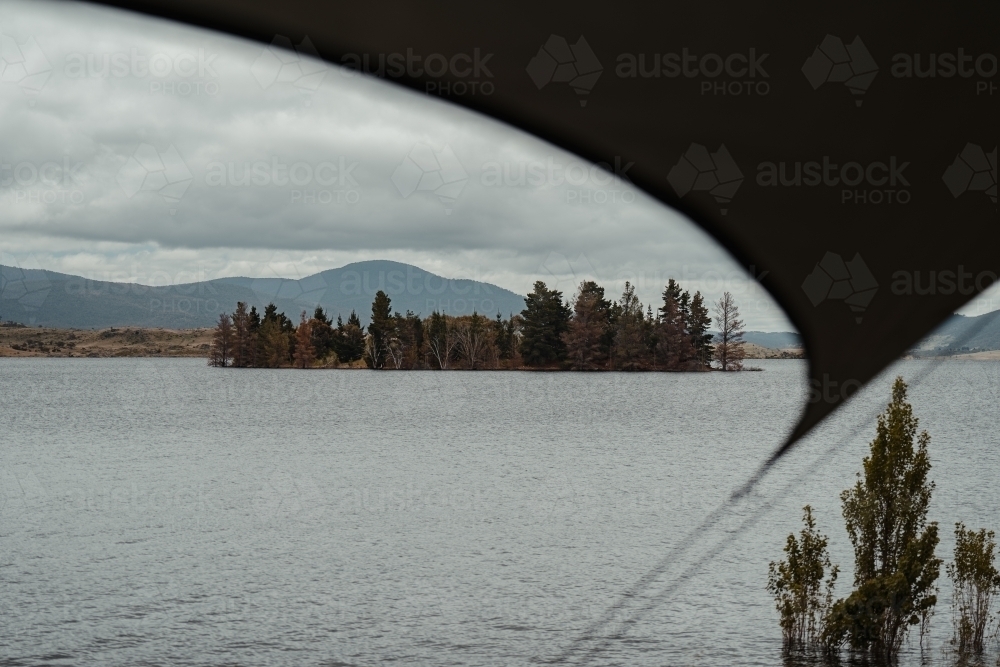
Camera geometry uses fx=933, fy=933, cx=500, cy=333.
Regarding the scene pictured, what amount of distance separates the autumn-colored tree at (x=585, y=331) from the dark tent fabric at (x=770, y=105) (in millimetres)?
69847

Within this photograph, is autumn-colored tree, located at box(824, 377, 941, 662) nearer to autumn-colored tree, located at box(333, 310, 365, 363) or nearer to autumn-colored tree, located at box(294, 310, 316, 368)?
autumn-colored tree, located at box(333, 310, 365, 363)

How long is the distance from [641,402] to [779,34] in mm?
66024

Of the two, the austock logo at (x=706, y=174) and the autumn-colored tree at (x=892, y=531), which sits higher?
the austock logo at (x=706, y=174)

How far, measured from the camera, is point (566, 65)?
6176 millimetres

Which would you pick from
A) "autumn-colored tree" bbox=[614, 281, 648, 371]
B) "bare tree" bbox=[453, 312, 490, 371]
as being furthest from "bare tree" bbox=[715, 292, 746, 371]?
"bare tree" bbox=[453, 312, 490, 371]

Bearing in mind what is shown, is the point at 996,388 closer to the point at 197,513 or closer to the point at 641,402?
the point at 641,402

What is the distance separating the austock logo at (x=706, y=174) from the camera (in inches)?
301

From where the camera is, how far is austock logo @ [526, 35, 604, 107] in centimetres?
593

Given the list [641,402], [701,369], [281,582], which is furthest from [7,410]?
[701,369]

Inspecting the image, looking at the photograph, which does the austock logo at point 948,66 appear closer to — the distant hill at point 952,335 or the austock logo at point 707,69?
the austock logo at point 707,69

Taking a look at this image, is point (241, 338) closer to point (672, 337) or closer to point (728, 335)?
point (672, 337)

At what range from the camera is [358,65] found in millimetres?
6230

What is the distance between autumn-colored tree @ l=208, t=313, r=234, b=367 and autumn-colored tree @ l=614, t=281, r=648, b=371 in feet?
142

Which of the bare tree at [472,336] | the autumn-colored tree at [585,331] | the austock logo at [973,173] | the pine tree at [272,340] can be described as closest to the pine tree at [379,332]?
the bare tree at [472,336]
